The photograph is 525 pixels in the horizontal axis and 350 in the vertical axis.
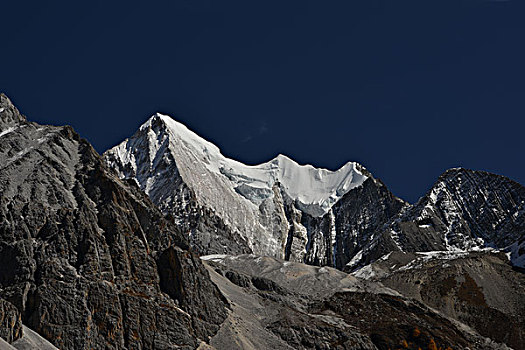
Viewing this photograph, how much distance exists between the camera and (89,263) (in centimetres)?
8531

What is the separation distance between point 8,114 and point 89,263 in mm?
56196

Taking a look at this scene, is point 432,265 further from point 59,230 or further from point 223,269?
point 59,230

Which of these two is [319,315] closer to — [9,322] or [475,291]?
[9,322]

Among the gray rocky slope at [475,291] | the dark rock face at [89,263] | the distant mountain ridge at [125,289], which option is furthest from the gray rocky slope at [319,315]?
the gray rocky slope at [475,291]

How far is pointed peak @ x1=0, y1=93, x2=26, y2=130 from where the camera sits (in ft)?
409

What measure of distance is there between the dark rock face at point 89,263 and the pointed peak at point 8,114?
10777 millimetres

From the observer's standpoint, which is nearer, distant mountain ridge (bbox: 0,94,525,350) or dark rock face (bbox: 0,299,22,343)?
dark rock face (bbox: 0,299,22,343)

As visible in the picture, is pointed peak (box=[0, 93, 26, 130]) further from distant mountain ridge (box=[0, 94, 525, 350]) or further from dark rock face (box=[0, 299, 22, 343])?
dark rock face (box=[0, 299, 22, 343])

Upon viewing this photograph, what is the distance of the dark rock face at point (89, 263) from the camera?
3077 inches

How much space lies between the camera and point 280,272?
158125 millimetres

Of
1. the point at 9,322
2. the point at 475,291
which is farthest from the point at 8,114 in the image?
the point at 475,291

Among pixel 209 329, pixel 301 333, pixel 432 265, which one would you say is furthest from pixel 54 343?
pixel 432 265

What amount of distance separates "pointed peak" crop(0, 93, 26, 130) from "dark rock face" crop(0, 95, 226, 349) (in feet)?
35.4

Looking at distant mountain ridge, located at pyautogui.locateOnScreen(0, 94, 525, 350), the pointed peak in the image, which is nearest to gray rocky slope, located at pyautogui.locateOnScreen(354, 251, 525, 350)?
distant mountain ridge, located at pyautogui.locateOnScreen(0, 94, 525, 350)
